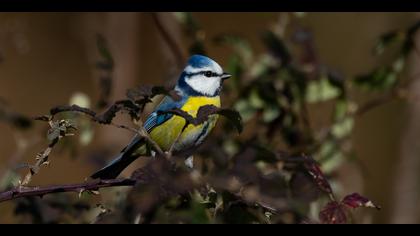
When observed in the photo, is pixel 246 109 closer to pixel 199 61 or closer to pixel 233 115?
pixel 199 61

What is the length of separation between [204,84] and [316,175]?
119 centimetres

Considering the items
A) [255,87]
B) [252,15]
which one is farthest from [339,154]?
[252,15]

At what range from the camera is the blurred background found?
310cm

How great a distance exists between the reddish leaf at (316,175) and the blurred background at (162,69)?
48.7 inches

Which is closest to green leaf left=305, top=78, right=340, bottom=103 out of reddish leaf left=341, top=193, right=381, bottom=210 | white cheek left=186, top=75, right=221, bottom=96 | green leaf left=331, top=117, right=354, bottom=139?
green leaf left=331, top=117, right=354, bottom=139

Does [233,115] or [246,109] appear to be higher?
[246,109]

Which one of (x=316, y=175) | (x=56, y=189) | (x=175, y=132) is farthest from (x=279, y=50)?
(x=56, y=189)

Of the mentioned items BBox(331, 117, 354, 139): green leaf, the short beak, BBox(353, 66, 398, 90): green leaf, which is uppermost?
the short beak

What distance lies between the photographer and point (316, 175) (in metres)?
1.41

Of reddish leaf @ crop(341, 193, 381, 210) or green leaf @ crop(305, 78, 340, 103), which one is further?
green leaf @ crop(305, 78, 340, 103)

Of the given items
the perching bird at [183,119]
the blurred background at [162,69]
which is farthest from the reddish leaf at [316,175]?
the blurred background at [162,69]

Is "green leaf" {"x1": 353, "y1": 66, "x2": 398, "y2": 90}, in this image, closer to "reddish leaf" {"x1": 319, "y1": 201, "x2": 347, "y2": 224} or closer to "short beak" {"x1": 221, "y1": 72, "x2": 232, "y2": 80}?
"short beak" {"x1": 221, "y1": 72, "x2": 232, "y2": 80}

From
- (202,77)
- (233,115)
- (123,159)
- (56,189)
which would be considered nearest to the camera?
(56,189)

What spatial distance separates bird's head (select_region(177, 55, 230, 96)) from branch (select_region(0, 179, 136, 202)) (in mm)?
1148
